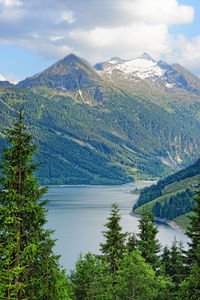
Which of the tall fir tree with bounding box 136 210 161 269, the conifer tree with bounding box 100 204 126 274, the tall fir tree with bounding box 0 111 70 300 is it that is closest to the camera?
the tall fir tree with bounding box 0 111 70 300

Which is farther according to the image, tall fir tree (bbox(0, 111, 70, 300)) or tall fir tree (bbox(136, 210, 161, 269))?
tall fir tree (bbox(136, 210, 161, 269))

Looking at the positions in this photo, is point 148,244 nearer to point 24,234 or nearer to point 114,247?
point 114,247

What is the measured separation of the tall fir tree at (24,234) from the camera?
23359mm

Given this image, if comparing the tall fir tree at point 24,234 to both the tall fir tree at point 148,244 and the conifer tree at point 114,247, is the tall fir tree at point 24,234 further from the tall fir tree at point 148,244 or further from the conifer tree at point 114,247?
the tall fir tree at point 148,244

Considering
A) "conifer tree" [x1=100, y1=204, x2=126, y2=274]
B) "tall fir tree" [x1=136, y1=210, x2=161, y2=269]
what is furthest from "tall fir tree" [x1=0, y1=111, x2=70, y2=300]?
"tall fir tree" [x1=136, y1=210, x2=161, y2=269]

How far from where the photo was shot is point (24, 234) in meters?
24.3

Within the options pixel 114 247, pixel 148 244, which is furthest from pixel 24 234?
pixel 148 244

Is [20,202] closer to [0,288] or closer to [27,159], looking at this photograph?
[27,159]

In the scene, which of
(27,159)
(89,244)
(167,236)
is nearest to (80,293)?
(27,159)

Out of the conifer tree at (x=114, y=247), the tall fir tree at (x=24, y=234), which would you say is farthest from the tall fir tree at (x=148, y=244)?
the tall fir tree at (x=24, y=234)

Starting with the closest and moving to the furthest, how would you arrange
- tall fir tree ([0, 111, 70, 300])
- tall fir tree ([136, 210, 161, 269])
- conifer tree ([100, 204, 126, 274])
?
tall fir tree ([0, 111, 70, 300]) → conifer tree ([100, 204, 126, 274]) → tall fir tree ([136, 210, 161, 269])

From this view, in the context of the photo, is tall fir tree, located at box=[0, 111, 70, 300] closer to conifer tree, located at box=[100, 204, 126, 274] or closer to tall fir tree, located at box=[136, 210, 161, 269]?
conifer tree, located at box=[100, 204, 126, 274]

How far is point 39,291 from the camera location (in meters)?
23.3

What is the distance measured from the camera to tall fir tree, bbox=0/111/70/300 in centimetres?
2336
